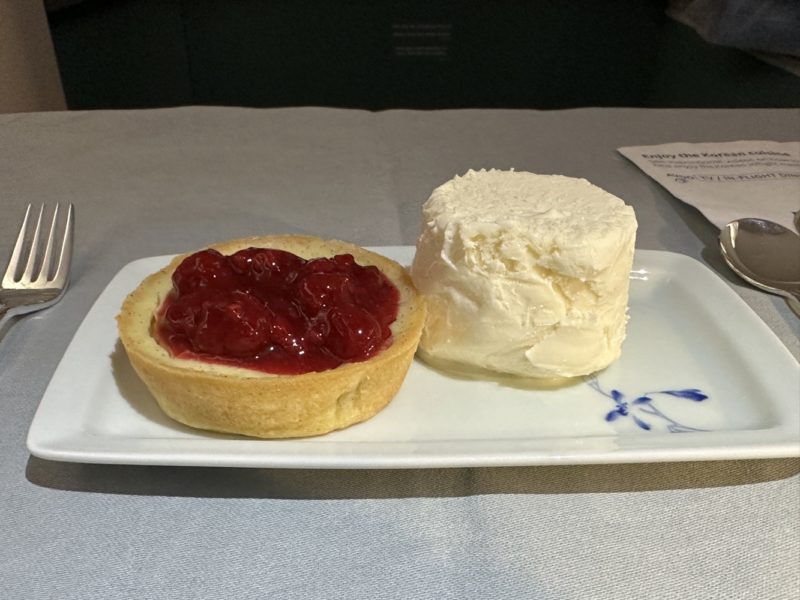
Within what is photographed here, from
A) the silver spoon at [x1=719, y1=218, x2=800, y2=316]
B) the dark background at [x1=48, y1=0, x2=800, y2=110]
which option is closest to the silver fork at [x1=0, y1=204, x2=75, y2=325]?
the silver spoon at [x1=719, y1=218, x2=800, y2=316]

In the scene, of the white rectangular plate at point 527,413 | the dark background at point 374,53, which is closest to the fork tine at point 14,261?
the white rectangular plate at point 527,413

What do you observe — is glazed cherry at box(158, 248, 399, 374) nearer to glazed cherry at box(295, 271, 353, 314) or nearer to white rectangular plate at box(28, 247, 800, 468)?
glazed cherry at box(295, 271, 353, 314)

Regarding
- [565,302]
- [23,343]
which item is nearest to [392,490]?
[565,302]

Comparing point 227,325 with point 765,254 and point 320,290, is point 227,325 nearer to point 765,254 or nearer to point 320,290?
point 320,290

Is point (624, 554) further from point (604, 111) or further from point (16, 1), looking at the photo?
point (16, 1)

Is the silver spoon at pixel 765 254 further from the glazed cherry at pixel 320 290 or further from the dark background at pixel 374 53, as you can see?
the dark background at pixel 374 53

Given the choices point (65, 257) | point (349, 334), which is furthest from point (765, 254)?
point (65, 257)

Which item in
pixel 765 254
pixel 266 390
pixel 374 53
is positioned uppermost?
pixel 266 390
